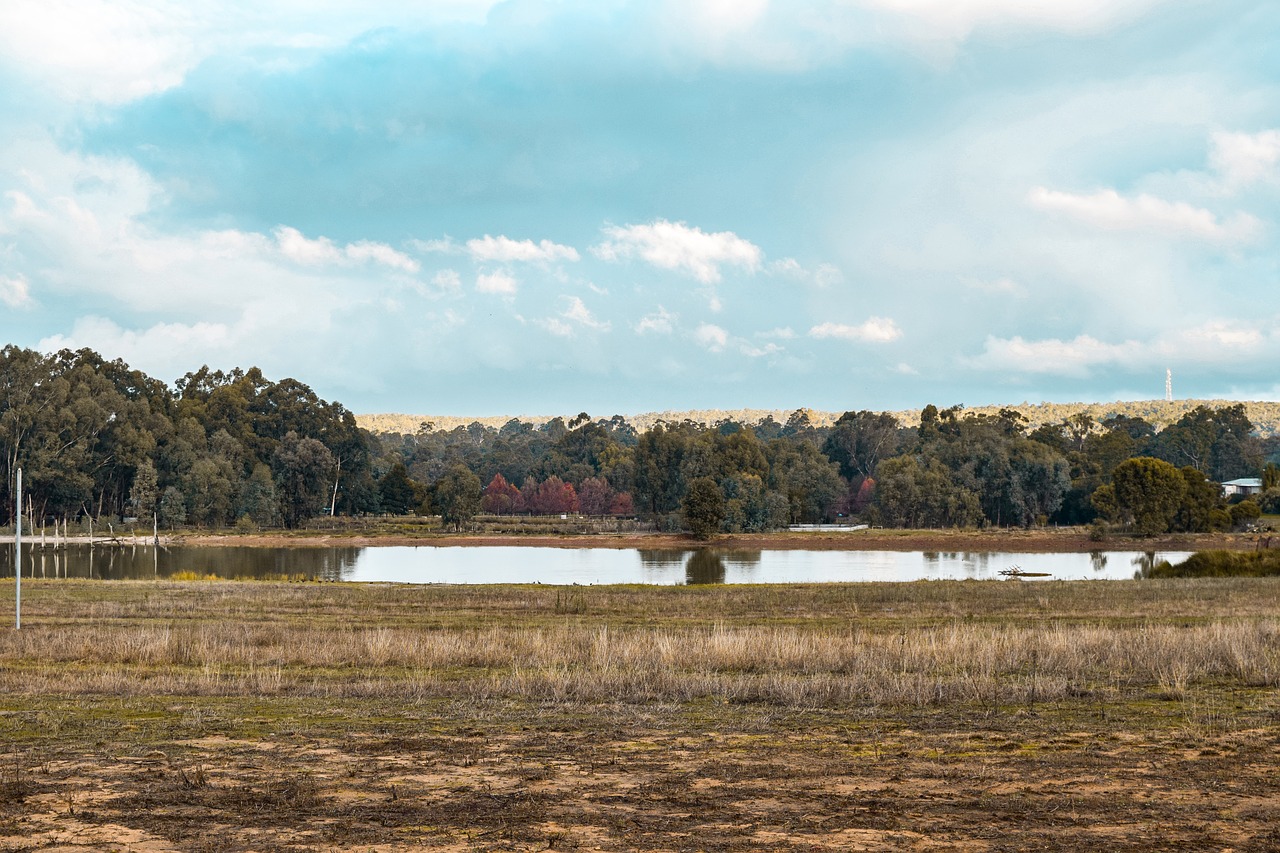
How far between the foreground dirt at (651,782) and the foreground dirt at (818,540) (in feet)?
276

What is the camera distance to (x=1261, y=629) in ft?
74.0

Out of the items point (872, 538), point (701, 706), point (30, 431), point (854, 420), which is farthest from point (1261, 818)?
point (854, 420)

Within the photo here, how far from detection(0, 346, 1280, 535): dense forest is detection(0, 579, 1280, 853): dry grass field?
84811 mm

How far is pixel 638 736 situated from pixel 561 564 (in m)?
63.5

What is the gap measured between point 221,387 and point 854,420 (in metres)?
84.5

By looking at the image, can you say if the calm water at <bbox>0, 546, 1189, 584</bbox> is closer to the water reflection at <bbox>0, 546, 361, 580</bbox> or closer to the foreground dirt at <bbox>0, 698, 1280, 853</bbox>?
the water reflection at <bbox>0, 546, 361, 580</bbox>

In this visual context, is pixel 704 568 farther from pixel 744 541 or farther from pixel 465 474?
pixel 465 474

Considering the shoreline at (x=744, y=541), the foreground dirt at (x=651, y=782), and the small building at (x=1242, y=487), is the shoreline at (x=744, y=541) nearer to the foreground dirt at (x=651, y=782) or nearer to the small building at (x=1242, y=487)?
the small building at (x=1242, y=487)

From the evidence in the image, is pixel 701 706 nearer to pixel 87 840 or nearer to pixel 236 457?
pixel 87 840

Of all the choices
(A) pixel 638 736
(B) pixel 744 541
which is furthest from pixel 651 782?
(B) pixel 744 541

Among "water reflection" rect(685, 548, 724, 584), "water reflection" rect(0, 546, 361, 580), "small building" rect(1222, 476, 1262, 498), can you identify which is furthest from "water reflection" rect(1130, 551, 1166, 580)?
"small building" rect(1222, 476, 1262, 498)

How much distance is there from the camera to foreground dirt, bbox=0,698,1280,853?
8.81m

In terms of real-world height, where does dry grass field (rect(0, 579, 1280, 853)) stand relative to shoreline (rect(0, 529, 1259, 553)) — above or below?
above

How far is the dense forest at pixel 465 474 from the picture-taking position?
110625 millimetres
